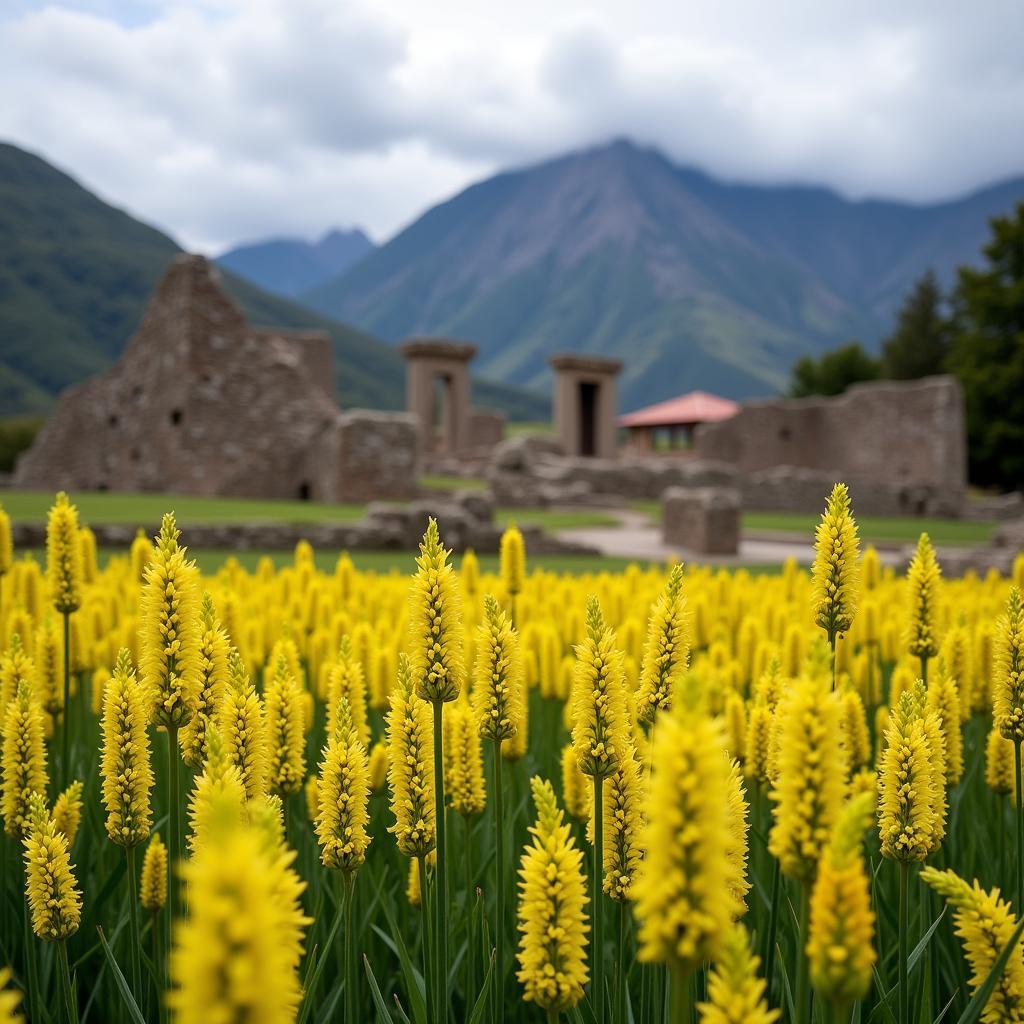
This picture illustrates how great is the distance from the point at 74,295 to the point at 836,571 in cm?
11011

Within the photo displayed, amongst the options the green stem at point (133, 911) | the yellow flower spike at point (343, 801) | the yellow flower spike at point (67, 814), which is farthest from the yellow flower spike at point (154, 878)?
the yellow flower spike at point (343, 801)

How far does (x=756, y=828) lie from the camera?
2.20 m

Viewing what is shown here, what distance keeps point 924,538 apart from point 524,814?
1.31m

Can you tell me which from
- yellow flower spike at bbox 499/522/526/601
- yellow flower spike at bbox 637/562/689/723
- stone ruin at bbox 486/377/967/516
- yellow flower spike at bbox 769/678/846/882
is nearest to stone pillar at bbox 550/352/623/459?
stone ruin at bbox 486/377/967/516

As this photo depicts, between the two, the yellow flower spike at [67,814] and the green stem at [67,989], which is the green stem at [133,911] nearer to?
the green stem at [67,989]

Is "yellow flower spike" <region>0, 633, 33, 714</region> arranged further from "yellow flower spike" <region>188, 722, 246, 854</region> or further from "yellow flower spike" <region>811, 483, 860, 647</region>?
"yellow flower spike" <region>811, 483, 860, 647</region>

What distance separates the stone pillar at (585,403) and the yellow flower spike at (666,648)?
37.0 m

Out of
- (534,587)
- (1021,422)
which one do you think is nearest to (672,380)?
(1021,422)

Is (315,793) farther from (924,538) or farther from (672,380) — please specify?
(672,380)

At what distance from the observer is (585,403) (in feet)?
138

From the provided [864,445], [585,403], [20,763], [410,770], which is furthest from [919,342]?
Answer: [20,763]

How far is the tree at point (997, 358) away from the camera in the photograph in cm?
3516

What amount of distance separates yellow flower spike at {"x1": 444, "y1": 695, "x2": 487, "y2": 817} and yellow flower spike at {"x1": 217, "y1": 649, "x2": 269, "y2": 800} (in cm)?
52

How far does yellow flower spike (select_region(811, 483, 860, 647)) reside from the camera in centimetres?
158
